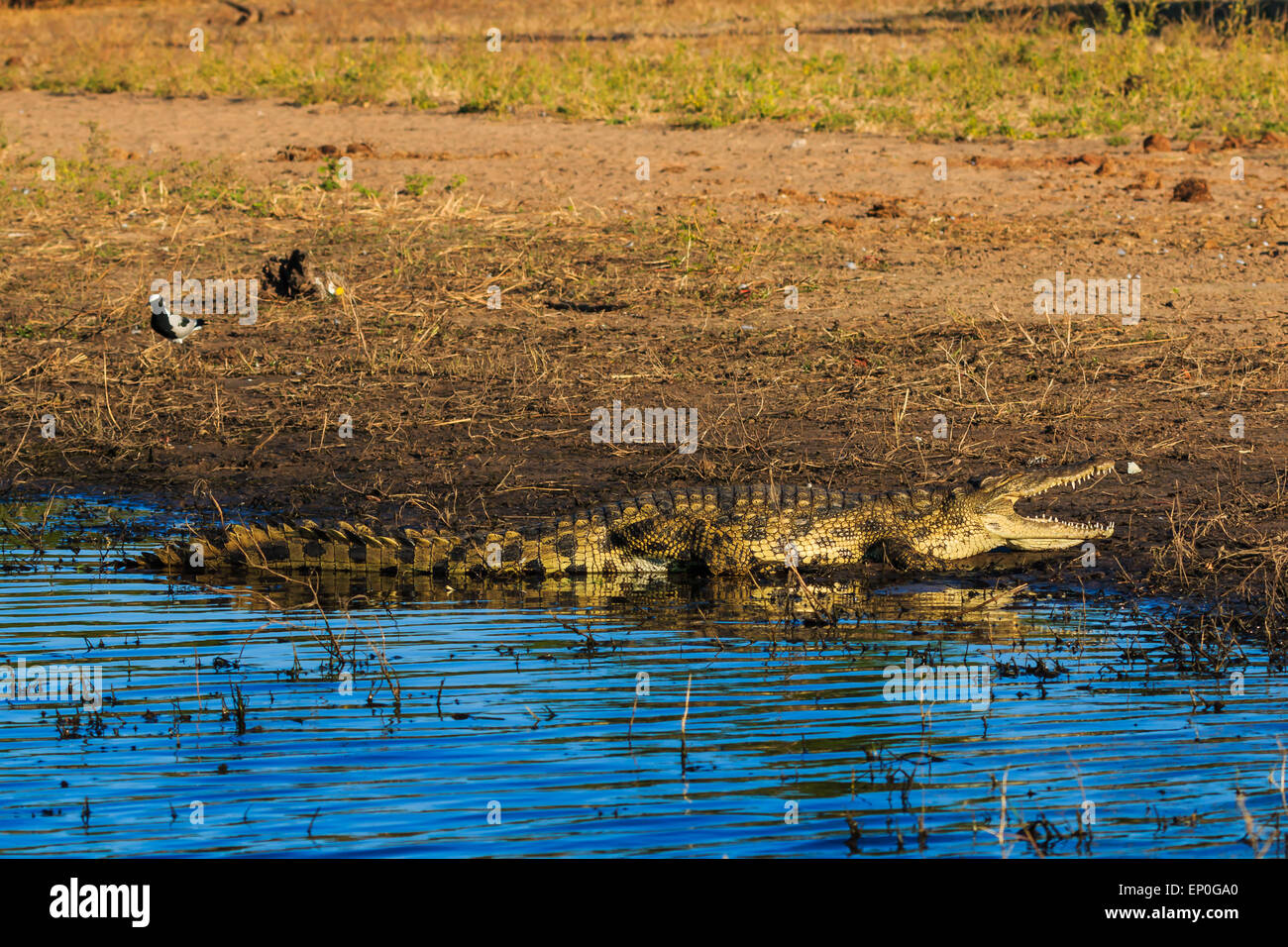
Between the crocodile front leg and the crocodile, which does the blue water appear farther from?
the crocodile front leg

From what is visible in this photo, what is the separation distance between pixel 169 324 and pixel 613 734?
20.4 feet

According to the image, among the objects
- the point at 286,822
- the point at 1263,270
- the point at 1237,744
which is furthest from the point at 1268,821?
the point at 1263,270

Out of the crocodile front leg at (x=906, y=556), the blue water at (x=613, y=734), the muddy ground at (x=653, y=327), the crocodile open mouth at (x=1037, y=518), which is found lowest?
the blue water at (x=613, y=734)

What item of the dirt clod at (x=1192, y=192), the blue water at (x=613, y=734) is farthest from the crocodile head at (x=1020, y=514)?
the dirt clod at (x=1192, y=192)

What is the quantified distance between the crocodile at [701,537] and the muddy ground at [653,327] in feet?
1.94

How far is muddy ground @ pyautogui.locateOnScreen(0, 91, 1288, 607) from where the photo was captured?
27.4 ft

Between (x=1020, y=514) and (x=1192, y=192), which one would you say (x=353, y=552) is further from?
(x=1192, y=192)

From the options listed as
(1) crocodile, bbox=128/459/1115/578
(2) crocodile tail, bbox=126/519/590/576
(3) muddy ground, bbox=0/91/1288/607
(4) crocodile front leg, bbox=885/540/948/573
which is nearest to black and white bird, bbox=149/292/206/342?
(3) muddy ground, bbox=0/91/1288/607

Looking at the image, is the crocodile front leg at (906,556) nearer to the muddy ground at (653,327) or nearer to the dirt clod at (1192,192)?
the muddy ground at (653,327)

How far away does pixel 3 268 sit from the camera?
38.6 feet

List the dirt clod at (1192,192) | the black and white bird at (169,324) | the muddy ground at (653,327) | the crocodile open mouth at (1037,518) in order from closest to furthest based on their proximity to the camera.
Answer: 1. the crocodile open mouth at (1037,518)
2. the muddy ground at (653,327)
3. the black and white bird at (169,324)
4. the dirt clod at (1192,192)

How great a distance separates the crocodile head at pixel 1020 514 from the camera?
7262mm

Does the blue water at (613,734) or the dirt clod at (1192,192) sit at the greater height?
the dirt clod at (1192,192)

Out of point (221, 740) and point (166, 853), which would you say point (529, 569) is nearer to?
point (221, 740)
